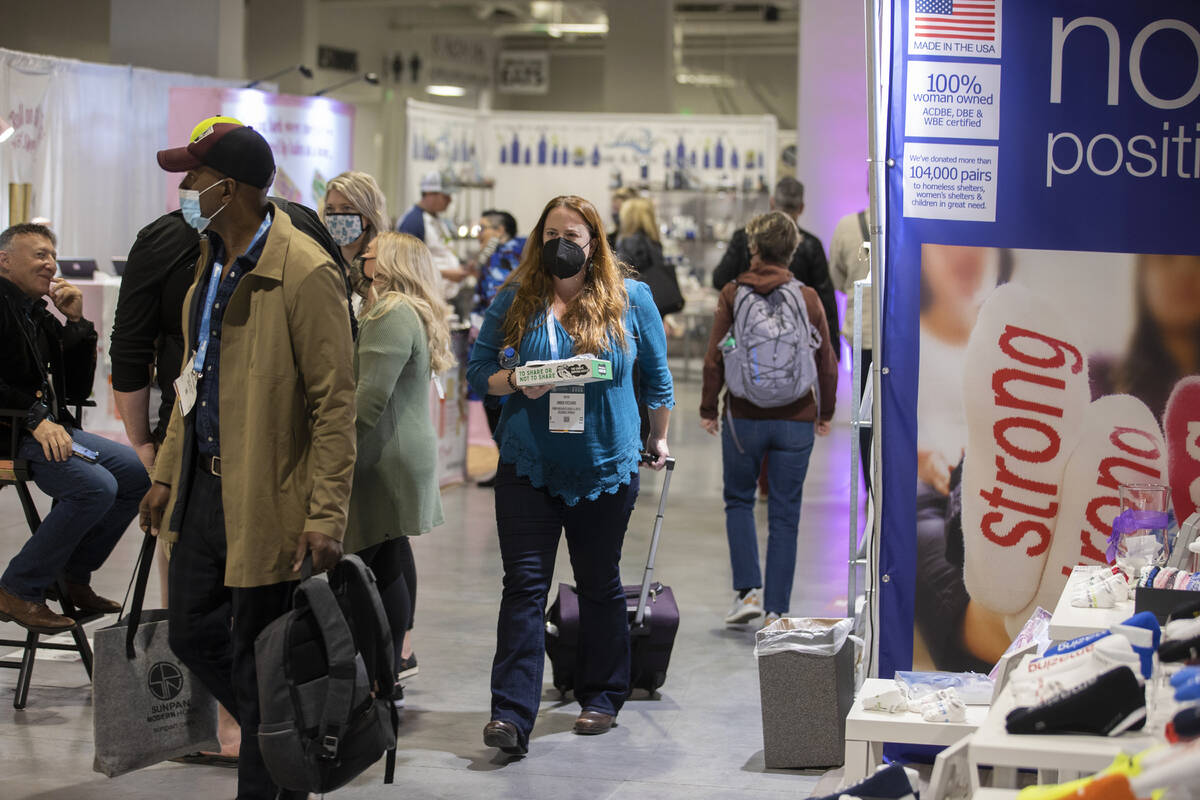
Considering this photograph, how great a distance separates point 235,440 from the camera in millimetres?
2859

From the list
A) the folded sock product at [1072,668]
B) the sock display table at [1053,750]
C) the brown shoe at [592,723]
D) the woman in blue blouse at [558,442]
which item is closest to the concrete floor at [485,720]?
the brown shoe at [592,723]

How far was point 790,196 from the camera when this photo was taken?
7113mm

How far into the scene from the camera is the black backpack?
2756 mm

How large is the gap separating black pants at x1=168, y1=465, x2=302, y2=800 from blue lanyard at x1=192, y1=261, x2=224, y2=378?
225mm

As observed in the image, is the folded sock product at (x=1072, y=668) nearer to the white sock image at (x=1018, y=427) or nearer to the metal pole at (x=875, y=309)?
the metal pole at (x=875, y=309)

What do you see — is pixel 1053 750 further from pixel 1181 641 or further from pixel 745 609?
pixel 745 609

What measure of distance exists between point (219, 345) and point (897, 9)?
1890 mm

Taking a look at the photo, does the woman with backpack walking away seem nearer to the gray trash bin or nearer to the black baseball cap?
the gray trash bin

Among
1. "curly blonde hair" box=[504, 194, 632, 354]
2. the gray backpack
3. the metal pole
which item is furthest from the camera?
the gray backpack

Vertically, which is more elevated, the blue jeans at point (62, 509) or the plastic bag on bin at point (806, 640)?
the blue jeans at point (62, 509)

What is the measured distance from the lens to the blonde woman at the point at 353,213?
4.34 meters

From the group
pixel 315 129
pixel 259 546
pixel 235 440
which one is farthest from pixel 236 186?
pixel 315 129

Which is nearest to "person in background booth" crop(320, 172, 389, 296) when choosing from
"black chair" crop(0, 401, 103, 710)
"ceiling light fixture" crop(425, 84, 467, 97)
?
"black chair" crop(0, 401, 103, 710)

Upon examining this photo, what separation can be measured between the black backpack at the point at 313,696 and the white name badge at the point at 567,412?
112 cm
